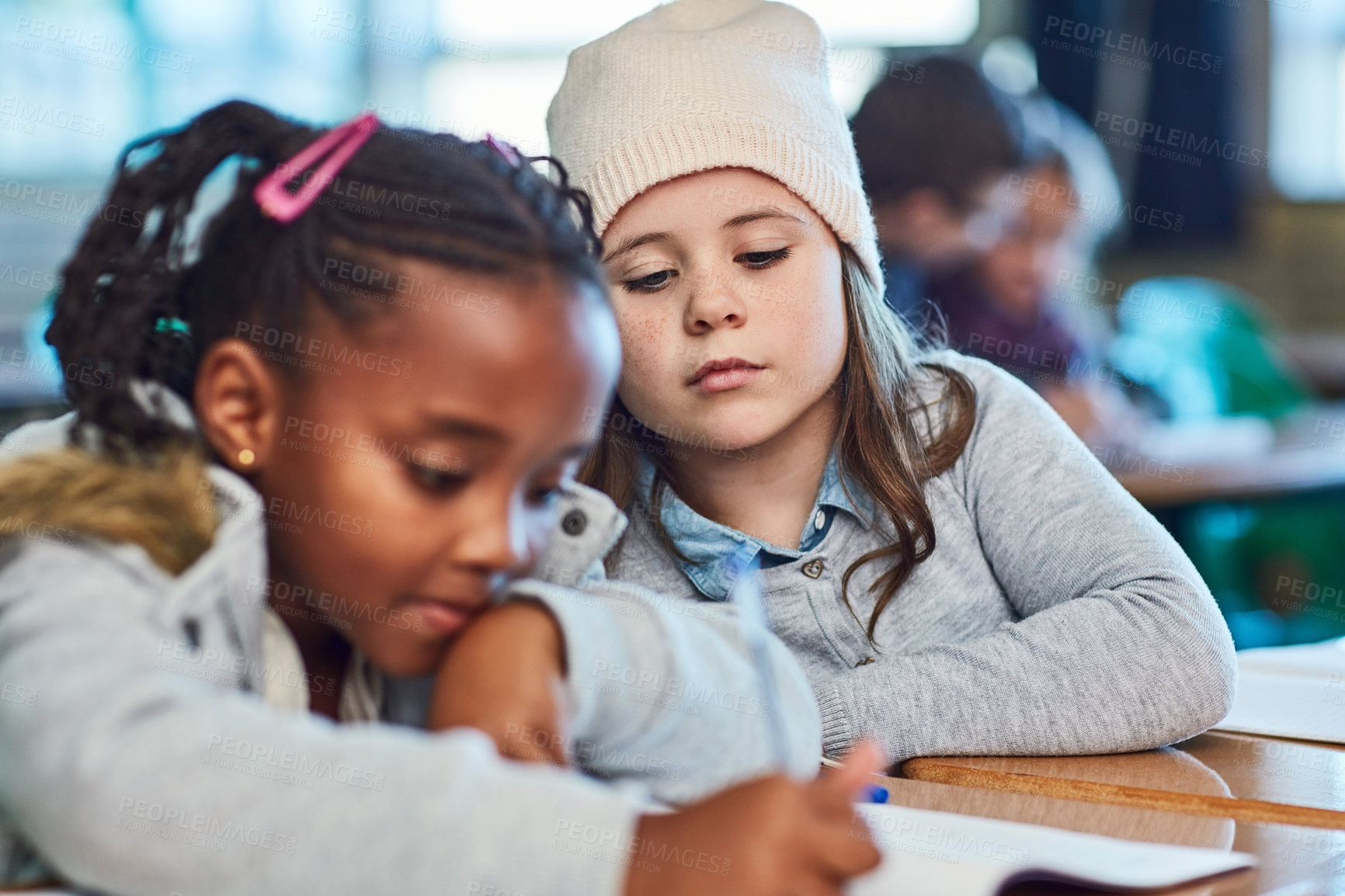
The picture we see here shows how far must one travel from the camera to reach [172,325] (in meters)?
0.73

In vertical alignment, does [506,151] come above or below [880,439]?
above

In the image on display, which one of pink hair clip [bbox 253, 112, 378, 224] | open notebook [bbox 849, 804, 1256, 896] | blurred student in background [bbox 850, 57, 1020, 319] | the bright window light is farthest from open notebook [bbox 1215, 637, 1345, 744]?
the bright window light

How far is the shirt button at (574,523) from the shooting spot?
0.82 meters

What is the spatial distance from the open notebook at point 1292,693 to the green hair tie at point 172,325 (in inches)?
32.3

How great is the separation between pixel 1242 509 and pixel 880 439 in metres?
1.94

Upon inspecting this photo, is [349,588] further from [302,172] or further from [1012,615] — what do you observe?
[1012,615]

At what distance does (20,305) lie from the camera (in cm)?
480

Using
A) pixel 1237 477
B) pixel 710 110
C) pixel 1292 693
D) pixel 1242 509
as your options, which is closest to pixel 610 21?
pixel 1242 509

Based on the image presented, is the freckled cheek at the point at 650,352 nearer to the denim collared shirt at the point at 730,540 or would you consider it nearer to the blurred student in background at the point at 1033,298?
the denim collared shirt at the point at 730,540

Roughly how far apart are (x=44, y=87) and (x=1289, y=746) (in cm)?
477

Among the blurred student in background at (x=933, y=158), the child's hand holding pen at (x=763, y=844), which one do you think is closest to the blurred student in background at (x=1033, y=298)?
the blurred student in background at (x=933, y=158)

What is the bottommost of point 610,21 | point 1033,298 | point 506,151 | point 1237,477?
point 1237,477

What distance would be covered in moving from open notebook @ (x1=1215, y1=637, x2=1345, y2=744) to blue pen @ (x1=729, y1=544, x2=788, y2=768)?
0.41 metres

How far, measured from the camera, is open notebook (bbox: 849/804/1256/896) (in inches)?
23.3
